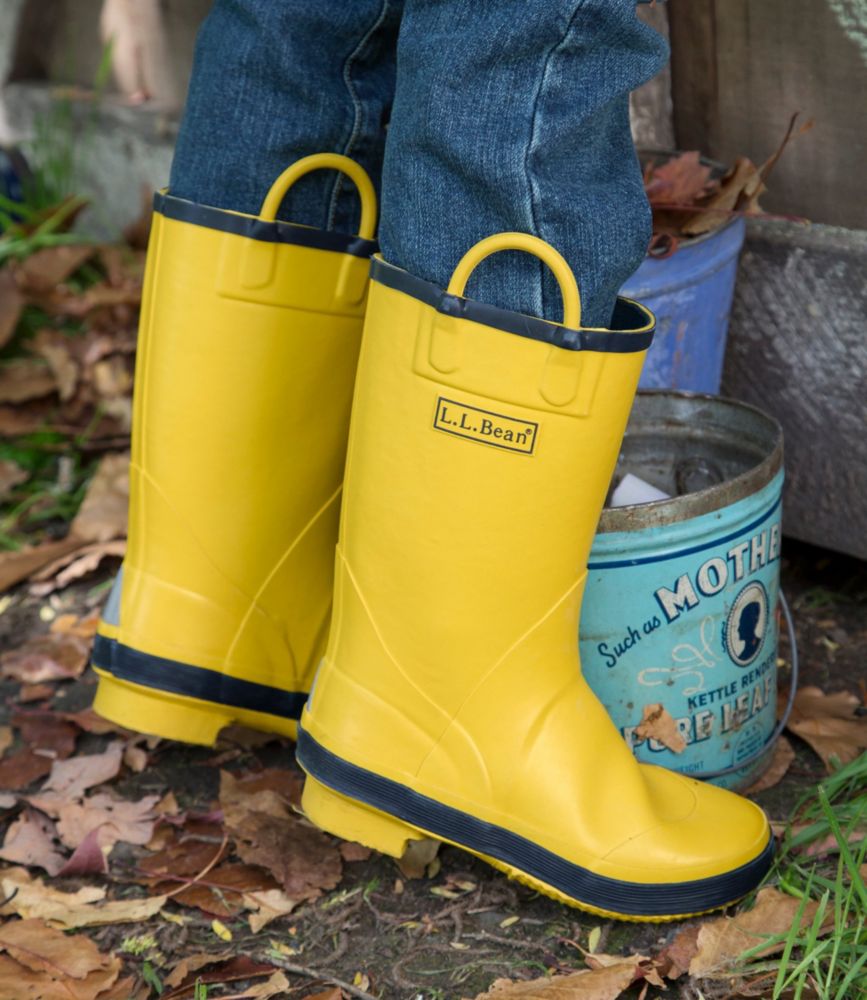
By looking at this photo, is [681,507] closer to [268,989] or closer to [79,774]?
[268,989]

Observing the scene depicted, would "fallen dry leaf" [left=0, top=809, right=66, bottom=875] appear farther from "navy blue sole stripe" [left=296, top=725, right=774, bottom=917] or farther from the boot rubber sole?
"navy blue sole stripe" [left=296, top=725, right=774, bottom=917]

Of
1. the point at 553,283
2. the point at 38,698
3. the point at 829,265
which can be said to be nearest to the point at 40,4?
the point at 38,698

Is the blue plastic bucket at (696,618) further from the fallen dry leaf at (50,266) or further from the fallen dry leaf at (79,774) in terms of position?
the fallen dry leaf at (50,266)

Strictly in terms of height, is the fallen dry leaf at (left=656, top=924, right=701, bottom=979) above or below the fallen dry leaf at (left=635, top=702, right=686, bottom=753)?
below

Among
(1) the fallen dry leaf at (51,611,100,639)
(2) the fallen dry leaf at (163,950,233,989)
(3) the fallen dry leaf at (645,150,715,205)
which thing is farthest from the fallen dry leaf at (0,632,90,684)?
(3) the fallen dry leaf at (645,150,715,205)

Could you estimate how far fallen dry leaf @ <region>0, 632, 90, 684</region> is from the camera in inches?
78.3

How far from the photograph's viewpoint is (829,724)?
1680 mm

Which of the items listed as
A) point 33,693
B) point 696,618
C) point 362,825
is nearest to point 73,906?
point 362,825

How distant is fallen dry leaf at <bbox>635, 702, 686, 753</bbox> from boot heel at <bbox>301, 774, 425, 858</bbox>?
0.99ft

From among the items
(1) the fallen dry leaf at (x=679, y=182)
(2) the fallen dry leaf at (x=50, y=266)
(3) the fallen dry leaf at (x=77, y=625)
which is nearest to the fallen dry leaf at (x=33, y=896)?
(3) the fallen dry leaf at (x=77, y=625)

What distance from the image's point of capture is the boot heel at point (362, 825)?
1.39 meters

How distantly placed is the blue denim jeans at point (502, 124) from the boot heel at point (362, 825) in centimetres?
59

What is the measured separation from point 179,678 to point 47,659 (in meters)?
0.57

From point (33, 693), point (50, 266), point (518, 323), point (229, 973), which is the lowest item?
point (33, 693)
